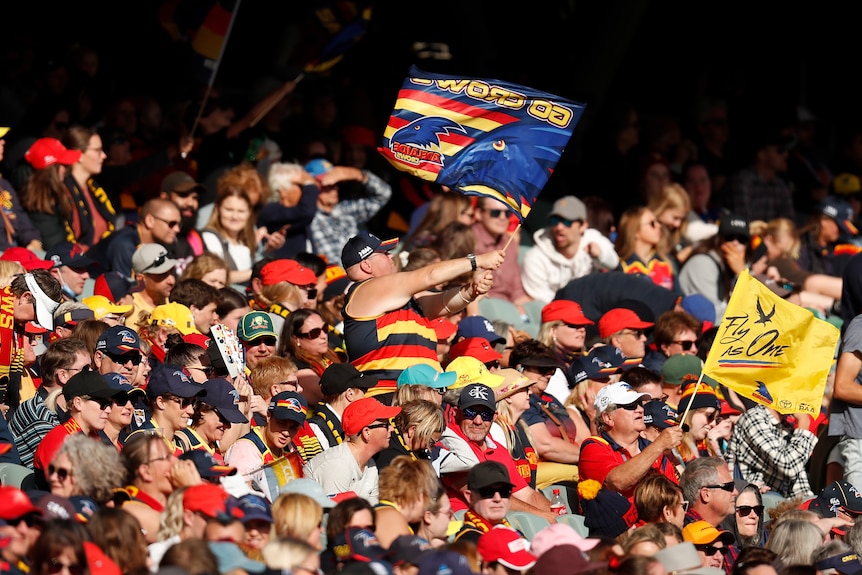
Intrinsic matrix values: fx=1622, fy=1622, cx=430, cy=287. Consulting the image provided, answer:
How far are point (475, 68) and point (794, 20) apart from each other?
16.3ft

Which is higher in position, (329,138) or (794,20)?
(794,20)

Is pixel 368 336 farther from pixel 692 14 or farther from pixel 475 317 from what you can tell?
pixel 692 14

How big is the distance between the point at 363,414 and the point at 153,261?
9.37ft

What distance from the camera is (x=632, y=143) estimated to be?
15.3 meters

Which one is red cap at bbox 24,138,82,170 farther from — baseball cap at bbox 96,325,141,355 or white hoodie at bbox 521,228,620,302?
white hoodie at bbox 521,228,620,302

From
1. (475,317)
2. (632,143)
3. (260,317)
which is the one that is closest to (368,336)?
(260,317)

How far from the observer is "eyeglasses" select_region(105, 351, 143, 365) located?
27.9ft

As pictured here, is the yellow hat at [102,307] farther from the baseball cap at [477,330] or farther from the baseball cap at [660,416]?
the baseball cap at [660,416]

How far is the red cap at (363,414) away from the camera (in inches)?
318

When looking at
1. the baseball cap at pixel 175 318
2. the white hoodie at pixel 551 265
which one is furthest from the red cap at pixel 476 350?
the white hoodie at pixel 551 265

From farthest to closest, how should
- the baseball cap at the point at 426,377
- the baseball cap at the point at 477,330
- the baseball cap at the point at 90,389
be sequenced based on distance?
the baseball cap at the point at 477,330
the baseball cap at the point at 426,377
the baseball cap at the point at 90,389

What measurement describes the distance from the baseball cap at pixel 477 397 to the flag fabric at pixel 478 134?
55.8 inches

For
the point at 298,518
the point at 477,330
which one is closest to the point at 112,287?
the point at 477,330

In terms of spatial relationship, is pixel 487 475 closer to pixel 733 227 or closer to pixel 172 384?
pixel 172 384
